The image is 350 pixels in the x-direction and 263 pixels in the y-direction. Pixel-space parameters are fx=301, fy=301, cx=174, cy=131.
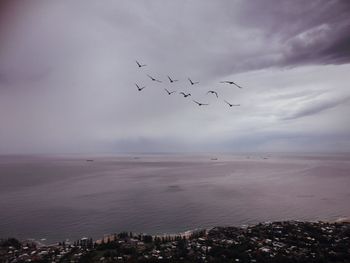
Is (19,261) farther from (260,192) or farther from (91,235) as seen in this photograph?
(260,192)

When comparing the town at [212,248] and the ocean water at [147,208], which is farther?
the ocean water at [147,208]

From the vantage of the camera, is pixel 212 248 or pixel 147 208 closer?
pixel 212 248

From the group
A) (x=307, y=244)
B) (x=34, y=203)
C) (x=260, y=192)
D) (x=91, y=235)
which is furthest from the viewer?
(x=260, y=192)

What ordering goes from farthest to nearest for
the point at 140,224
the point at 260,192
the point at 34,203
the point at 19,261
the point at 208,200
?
1. the point at 260,192
2. the point at 208,200
3. the point at 34,203
4. the point at 140,224
5. the point at 19,261

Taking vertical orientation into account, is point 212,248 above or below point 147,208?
above

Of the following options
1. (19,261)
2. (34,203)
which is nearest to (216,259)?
(19,261)

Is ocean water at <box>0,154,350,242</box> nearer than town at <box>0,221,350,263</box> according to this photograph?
No

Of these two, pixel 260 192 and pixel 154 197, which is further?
pixel 260 192
